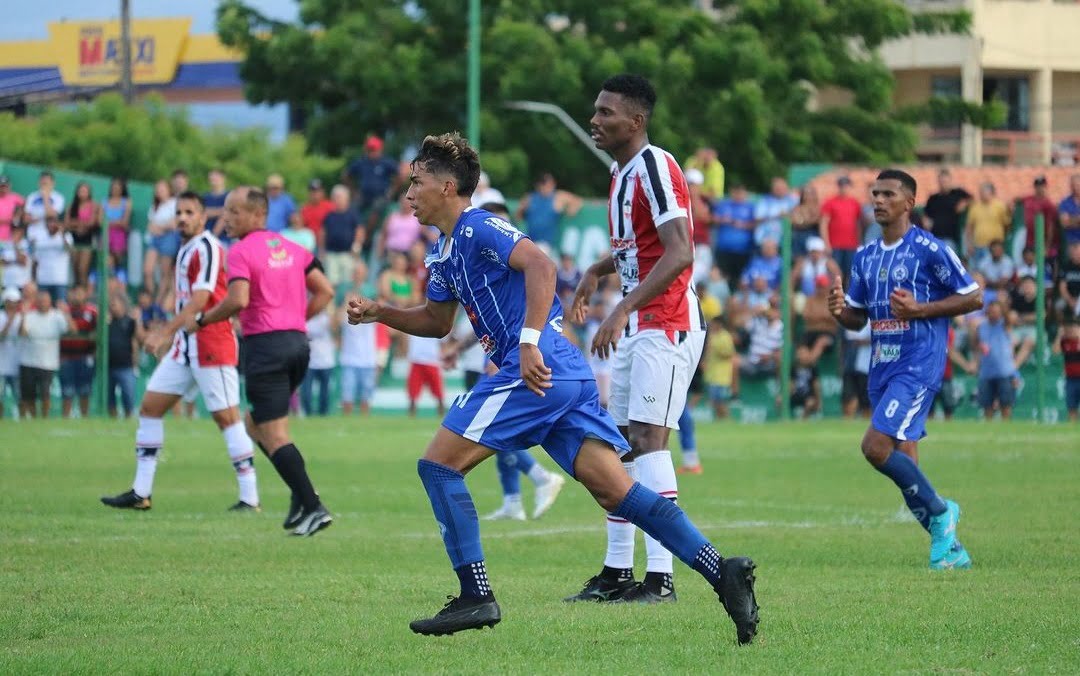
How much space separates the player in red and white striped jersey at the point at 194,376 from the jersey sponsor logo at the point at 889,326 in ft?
16.9

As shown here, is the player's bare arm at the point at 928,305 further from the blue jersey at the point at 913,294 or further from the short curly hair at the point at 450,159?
the short curly hair at the point at 450,159

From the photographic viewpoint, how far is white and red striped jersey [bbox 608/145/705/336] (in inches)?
345

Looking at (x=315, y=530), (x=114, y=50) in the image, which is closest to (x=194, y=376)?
(x=315, y=530)

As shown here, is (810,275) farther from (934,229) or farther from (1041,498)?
(1041,498)

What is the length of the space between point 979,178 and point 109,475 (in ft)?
60.4

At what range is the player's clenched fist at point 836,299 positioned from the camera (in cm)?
1029

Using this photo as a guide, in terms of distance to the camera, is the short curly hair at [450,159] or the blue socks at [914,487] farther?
the blue socks at [914,487]

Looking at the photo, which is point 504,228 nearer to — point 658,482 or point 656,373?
point 656,373

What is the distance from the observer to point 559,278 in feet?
81.1

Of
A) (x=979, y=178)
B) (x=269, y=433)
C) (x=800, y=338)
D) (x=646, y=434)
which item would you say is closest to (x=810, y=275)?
(x=800, y=338)

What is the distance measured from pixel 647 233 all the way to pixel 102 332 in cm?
1893

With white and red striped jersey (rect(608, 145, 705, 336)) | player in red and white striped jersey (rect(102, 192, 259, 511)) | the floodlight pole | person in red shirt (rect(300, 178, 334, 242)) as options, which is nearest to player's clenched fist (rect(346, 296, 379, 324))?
white and red striped jersey (rect(608, 145, 705, 336))

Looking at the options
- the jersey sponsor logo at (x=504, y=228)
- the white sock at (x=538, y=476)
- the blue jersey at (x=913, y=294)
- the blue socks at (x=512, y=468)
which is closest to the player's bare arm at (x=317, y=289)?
the blue socks at (x=512, y=468)

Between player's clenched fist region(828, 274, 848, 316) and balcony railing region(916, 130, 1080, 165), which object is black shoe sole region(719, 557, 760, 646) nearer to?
player's clenched fist region(828, 274, 848, 316)
